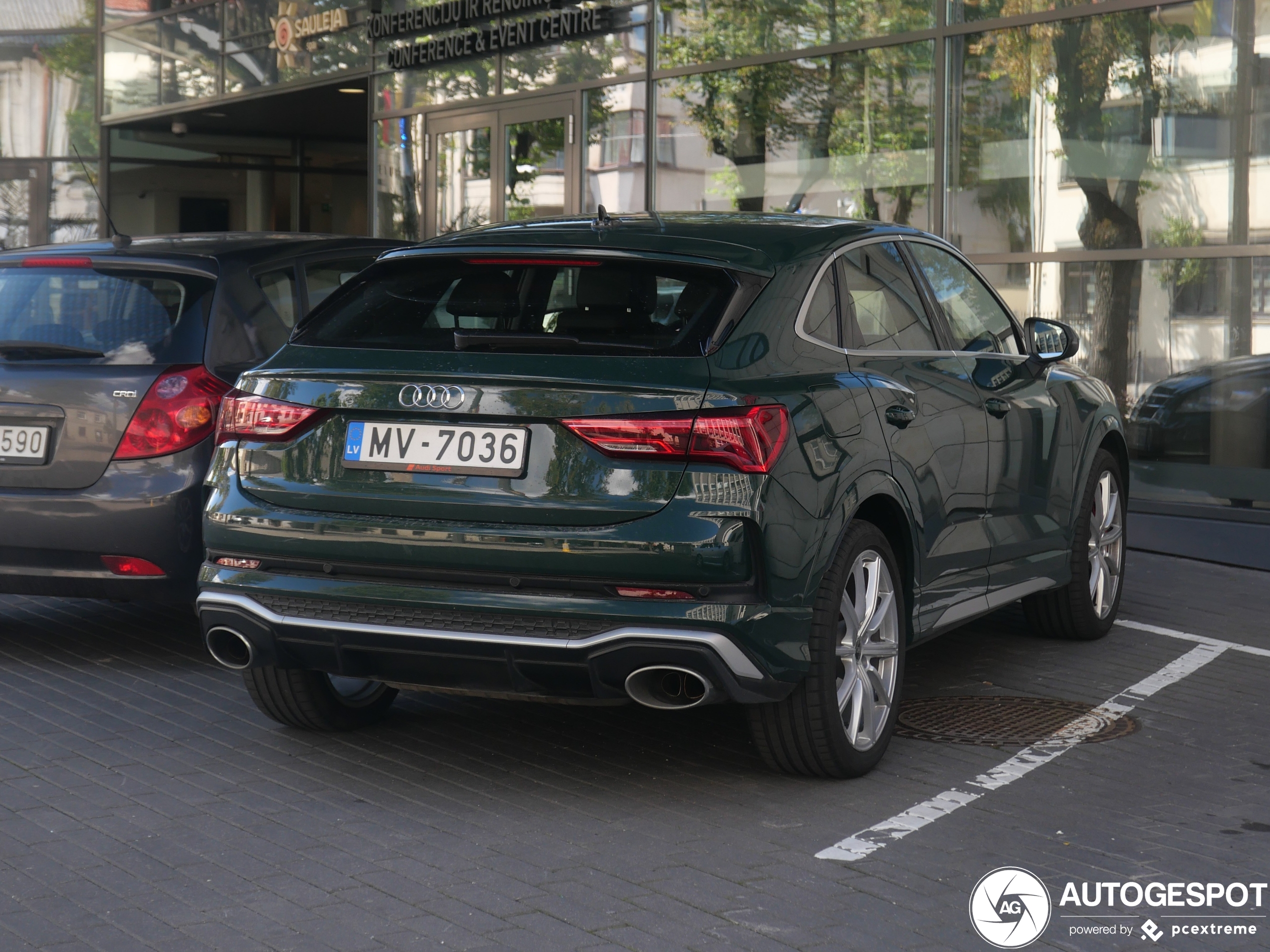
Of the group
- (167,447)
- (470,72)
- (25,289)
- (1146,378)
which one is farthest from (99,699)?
(470,72)

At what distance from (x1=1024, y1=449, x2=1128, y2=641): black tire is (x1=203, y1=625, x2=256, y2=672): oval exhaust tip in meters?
3.55

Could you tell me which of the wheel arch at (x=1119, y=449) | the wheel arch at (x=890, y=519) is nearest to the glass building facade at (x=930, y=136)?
the wheel arch at (x=1119, y=449)

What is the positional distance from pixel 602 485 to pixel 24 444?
291 cm

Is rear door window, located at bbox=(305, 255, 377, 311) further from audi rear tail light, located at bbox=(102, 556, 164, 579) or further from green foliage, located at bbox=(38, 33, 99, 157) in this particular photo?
green foliage, located at bbox=(38, 33, 99, 157)

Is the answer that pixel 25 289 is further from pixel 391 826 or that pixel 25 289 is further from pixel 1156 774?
pixel 1156 774

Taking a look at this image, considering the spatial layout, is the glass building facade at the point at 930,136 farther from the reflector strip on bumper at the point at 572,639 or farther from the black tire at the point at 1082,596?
the reflector strip on bumper at the point at 572,639

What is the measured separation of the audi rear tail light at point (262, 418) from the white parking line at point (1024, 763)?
6.19 feet

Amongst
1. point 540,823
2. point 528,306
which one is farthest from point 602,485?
point 540,823

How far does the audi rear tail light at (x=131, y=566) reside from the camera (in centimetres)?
603

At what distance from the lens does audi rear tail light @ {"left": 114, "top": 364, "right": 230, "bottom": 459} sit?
6039 millimetres

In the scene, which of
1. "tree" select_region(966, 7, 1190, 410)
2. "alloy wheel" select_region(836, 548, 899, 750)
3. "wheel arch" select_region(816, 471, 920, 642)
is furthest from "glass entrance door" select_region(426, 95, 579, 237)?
"alloy wheel" select_region(836, 548, 899, 750)

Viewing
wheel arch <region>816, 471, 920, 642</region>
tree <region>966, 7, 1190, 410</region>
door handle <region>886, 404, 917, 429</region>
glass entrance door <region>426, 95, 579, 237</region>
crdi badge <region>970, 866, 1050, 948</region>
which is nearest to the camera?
crdi badge <region>970, 866, 1050, 948</region>

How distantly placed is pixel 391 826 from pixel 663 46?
34.7 feet

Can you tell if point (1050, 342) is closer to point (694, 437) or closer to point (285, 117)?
point (694, 437)
